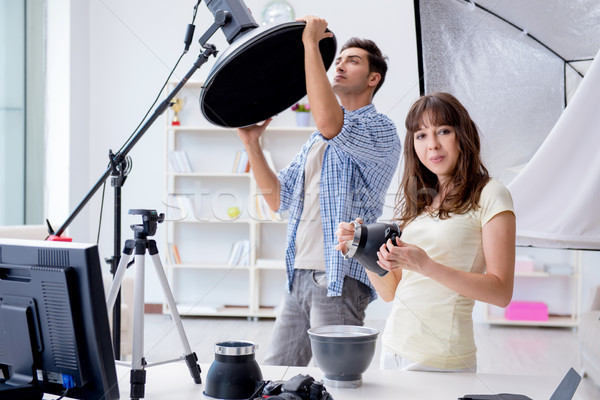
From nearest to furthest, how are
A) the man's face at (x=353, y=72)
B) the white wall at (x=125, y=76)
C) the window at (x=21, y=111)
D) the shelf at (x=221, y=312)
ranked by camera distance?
the man's face at (x=353, y=72)
the window at (x=21, y=111)
the white wall at (x=125, y=76)
the shelf at (x=221, y=312)

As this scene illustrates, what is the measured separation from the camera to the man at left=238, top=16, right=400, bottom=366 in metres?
1.20

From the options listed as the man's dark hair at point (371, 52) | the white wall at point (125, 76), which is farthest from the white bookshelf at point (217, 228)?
the man's dark hair at point (371, 52)

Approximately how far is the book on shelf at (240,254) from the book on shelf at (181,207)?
11.8 inches

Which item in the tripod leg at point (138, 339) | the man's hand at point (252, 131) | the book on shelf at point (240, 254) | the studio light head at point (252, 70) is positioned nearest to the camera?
the tripod leg at point (138, 339)

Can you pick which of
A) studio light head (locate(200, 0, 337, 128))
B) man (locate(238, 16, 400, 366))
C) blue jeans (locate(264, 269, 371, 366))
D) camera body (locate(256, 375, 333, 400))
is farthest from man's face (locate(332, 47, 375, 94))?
camera body (locate(256, 375, 333, 400))

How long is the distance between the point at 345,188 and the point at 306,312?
0.92ft

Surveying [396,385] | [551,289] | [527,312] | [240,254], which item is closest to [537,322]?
[527,312]

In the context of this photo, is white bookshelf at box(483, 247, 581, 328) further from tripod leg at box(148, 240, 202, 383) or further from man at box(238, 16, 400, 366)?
tripod leg at box(148, 240, 202, 383)

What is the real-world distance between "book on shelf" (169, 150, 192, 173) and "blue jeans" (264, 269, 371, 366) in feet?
7.47

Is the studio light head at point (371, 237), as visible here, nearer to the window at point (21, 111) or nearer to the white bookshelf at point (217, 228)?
the white bookshelf at point (217, 228)

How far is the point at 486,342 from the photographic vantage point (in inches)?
116

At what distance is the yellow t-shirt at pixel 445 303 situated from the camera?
0.91 metres

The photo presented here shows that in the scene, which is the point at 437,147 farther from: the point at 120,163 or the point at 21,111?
the point at 21,111

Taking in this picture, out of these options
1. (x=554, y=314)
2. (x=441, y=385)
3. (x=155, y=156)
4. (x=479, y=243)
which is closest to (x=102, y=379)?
(x=441, y=385)
